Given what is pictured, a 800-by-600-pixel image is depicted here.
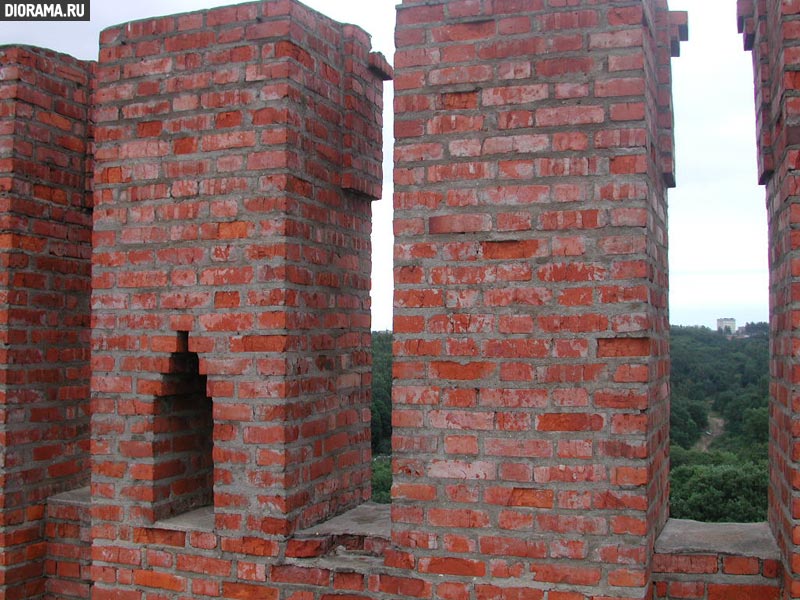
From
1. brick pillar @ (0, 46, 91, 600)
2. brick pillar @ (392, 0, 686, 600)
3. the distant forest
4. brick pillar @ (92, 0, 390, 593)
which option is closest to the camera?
brick pillar @ (392, 0, 686, 600)

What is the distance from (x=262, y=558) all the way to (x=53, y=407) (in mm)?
1552

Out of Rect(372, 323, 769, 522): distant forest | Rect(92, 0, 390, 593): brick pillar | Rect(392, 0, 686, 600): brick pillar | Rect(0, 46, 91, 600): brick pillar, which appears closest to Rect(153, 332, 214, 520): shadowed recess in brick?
Rect(92, 0, 390, 593): brick pillar

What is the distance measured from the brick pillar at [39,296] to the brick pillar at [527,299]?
6.49ft

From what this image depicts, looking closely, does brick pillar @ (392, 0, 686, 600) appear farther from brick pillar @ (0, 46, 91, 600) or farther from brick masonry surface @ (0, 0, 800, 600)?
brick pillar @ (0, 46, 91, 600)

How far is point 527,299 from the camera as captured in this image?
9.19 feet

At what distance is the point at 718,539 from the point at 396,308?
158 cm

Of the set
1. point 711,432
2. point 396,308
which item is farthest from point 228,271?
point 711,432

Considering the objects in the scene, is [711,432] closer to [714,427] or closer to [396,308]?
[714,427]

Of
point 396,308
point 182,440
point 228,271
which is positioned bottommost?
point 182,440

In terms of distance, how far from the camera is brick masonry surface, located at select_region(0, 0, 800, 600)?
107 inches

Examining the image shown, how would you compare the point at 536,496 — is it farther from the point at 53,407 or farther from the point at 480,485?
the point at 53,407

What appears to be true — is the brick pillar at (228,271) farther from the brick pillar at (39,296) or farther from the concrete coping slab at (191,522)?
the brick pillar at (39,296)

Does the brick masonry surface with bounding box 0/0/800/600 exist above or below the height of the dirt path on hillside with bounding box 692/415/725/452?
above

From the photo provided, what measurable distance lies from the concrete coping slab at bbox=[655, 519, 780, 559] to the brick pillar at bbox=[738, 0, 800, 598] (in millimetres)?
60
